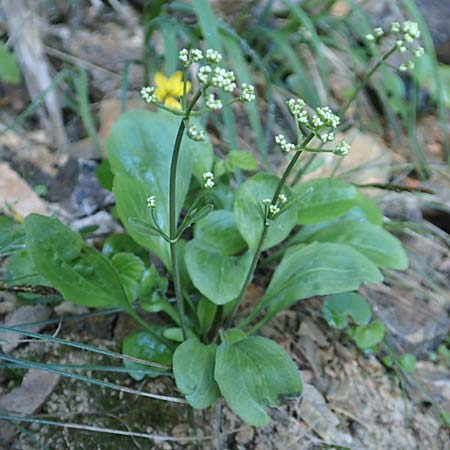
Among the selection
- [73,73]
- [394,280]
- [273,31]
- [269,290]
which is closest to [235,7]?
[273,31]

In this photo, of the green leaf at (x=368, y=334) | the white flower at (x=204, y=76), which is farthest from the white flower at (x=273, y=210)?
the green leaf at (x=368, y=334)

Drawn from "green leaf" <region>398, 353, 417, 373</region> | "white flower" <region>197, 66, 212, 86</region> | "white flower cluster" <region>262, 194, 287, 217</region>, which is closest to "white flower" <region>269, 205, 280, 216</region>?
"white flower cluster" <region>262, 194, 287, 217</region>

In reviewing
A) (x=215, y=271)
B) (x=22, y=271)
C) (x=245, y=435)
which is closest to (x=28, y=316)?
(x=22, y=271)

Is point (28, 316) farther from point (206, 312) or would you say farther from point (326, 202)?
point (326, 202)

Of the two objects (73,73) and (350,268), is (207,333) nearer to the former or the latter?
(350,268)

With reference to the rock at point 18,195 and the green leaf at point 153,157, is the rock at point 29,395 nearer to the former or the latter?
→ the green leaf at point 153,157

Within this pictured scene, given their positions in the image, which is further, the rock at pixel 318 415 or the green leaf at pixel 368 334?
the green leaf at pixel 368 334
